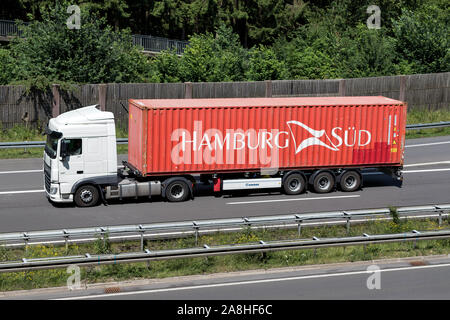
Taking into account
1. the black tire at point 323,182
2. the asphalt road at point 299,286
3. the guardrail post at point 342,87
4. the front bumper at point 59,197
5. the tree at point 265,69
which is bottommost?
the asphalt road at point 299,286

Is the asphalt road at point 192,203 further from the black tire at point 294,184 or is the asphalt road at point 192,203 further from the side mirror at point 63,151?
the side mirror at point 63,151

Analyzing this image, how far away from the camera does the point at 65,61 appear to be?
3766cm

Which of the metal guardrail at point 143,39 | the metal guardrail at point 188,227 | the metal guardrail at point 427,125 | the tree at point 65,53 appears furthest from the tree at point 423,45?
the metal guardrail at point 188,227

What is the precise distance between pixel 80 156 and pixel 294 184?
292 inches

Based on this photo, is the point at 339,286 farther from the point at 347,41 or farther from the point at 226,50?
the point at 347,41

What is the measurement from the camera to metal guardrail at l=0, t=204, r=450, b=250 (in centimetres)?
1945

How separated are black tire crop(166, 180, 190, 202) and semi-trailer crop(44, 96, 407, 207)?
3 cm

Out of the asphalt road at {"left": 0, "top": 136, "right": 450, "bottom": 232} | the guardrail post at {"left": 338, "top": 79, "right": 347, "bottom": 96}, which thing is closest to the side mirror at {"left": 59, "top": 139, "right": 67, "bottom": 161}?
the asphalt road at {"left": 0, "top": 136, "right": 450, "bottom": 232}

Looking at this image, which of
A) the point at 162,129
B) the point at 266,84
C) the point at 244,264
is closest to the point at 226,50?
the point at 266,84

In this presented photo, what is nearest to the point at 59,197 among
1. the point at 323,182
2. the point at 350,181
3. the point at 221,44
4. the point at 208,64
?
the point at 323,182

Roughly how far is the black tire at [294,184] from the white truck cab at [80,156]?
5.93 m

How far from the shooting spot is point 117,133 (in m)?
35.4

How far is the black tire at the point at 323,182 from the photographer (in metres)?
27.0

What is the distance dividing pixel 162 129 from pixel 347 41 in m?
26.5
